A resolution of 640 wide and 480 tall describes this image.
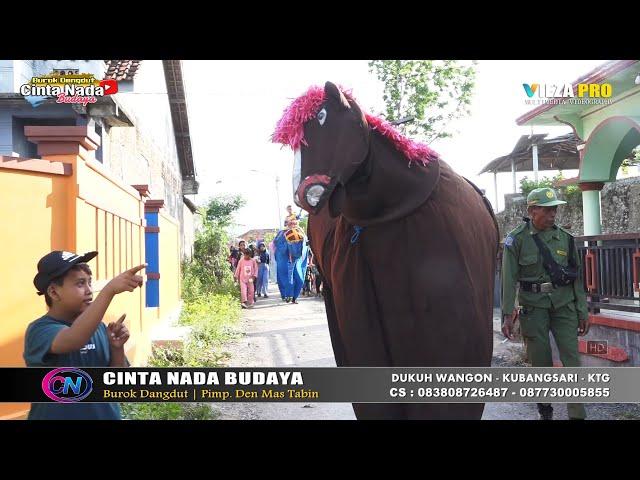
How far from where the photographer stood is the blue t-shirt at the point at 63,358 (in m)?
2.61

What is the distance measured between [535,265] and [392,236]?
48.8 inches

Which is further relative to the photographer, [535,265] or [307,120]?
[535,265]

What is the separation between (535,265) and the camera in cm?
356

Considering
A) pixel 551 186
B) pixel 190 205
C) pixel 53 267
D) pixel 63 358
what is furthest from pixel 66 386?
pixel 551 186

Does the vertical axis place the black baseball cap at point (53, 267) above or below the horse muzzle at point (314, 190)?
below

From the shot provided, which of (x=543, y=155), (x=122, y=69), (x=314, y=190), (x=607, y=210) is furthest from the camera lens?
(x=607, y=210)

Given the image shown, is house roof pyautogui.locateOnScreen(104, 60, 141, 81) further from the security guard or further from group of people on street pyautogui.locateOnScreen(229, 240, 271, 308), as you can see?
the security guard

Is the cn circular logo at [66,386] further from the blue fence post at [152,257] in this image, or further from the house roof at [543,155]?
the house roof at [543,155]

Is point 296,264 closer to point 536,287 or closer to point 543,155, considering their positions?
point 536,287

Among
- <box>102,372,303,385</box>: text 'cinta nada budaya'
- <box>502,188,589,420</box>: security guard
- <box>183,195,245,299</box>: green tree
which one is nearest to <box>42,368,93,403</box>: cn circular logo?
<box>102,372,303,385</box>: text 'cinta nada budaya'

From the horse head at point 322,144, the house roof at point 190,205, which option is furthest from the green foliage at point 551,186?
the house roof at point 190,205

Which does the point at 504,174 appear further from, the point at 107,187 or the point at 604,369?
the point at 107,187

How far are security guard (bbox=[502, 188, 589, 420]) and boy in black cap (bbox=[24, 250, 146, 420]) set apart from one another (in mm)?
2187

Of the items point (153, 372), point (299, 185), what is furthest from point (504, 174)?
point (153, 372)
